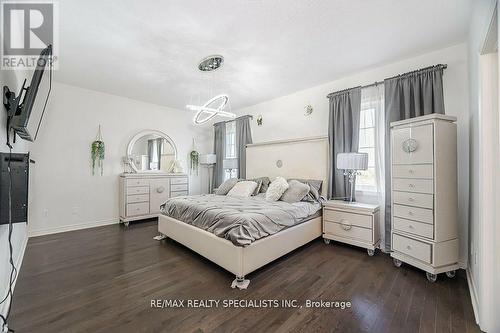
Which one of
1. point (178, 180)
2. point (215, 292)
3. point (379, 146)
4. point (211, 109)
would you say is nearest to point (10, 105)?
point (211, 109)

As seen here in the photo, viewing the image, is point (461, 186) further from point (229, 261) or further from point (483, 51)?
point (229, 261)

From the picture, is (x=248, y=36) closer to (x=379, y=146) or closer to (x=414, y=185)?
(x=379, y=146)

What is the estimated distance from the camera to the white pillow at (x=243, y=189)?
372 centimetres

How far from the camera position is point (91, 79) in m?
3.50

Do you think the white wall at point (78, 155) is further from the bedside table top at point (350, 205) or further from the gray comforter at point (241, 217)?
the bedside table top at point (350, 205)

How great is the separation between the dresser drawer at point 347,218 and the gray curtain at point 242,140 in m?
2.28

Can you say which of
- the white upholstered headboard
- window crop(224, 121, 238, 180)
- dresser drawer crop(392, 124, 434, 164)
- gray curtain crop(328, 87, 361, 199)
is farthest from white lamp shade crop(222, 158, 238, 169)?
dresser drawer crop(392, 124, 434, 164)

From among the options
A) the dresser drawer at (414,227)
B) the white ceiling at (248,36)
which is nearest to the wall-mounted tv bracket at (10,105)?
the white ceiling at (248,36)

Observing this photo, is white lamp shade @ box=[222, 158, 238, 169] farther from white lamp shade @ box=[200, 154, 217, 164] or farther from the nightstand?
the nightstand

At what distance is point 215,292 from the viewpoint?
1938mm

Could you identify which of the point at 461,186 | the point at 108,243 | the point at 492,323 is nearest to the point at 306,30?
the point at 461,186

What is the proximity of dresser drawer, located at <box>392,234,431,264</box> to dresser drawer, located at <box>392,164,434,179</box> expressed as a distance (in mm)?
698

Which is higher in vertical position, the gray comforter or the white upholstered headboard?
the white upholstered headboard

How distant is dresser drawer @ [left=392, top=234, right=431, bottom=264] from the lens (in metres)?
2.14
